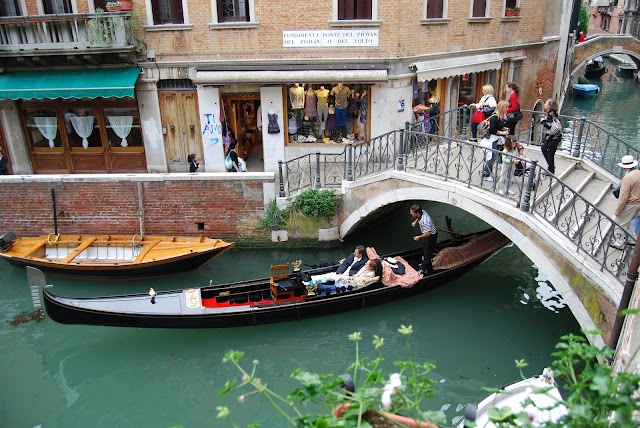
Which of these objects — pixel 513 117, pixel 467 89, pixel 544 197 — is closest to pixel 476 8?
pixel 467 89

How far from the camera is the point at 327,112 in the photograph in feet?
38.9

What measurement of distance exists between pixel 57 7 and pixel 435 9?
7.92m

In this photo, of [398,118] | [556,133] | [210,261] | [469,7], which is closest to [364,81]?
[398,118]

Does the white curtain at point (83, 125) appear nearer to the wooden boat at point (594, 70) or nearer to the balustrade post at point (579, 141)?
the balustrade post at point (579, 141)

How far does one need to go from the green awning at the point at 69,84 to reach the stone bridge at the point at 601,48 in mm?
21443

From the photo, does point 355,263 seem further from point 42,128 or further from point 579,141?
point 42,128

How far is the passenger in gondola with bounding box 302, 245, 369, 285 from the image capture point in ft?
29.0

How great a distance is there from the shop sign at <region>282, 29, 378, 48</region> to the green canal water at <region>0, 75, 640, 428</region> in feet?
15.1

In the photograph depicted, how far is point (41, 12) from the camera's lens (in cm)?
1151

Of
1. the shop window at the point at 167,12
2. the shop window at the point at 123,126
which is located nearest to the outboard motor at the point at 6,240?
the shop window at the point at 123,126

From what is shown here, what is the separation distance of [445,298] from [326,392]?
6831 millimetres

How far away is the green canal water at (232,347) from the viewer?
7230 millimetres

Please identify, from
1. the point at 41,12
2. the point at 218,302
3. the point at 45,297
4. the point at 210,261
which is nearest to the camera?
the point at 45,297

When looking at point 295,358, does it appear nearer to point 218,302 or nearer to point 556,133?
point 218,302
